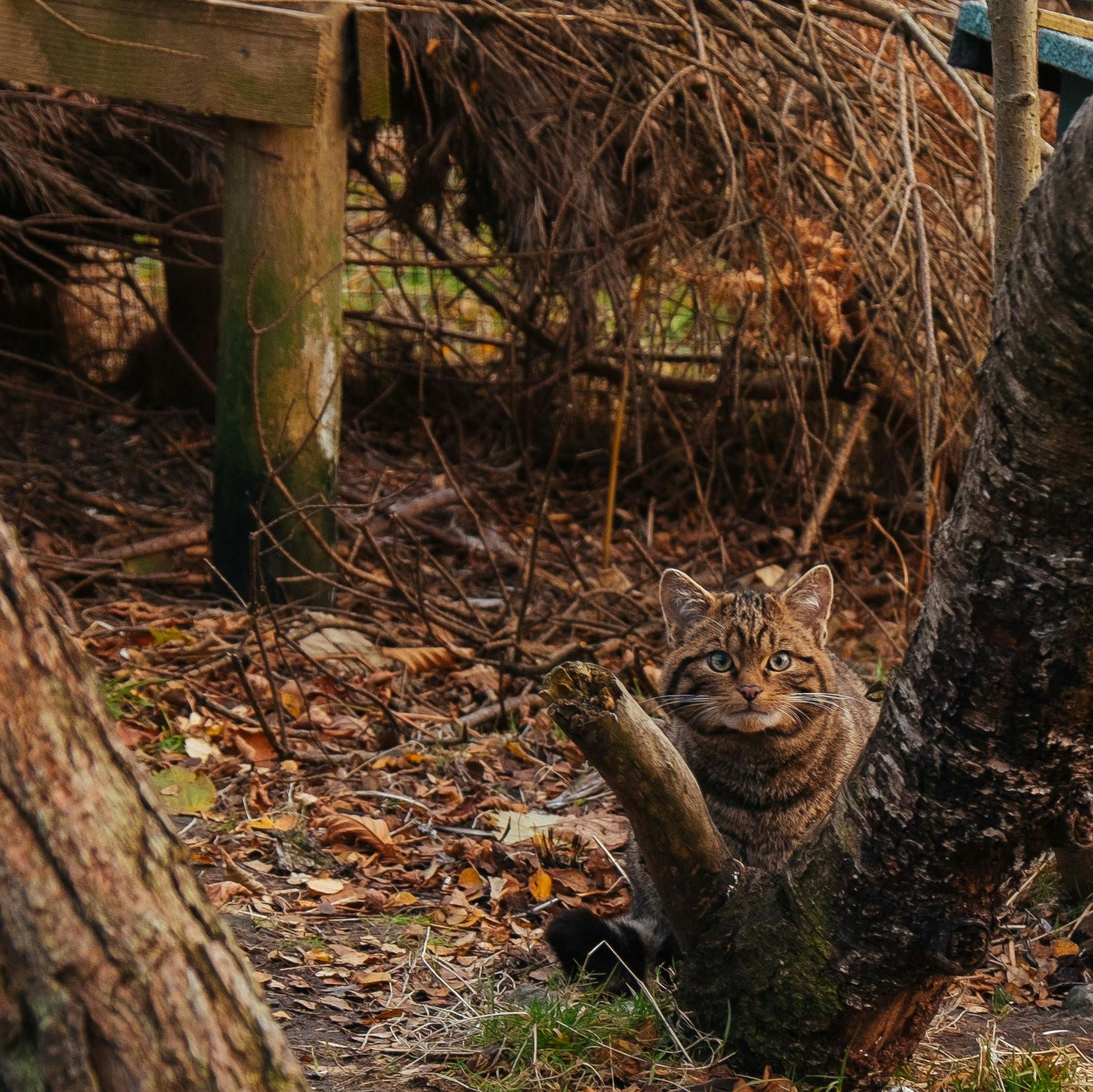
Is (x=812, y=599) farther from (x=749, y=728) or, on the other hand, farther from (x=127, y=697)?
(x=127, y=697)

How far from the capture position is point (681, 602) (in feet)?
13.2

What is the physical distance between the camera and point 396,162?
274 inches

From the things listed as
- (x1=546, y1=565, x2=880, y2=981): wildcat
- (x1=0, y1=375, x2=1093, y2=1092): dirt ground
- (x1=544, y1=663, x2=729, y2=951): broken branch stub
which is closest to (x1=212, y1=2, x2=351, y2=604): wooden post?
(x1=0, y1=375, x2=1093, y2=1092): dirt ground

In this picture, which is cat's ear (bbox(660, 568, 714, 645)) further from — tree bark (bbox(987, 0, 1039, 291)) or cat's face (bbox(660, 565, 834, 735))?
tree bark (bbox(987, 0, 1039, 291))

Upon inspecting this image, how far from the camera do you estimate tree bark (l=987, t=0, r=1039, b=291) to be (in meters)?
2.82

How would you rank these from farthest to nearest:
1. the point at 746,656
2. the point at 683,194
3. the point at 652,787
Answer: the point at 683,194 → the point at 746,656 → the point at 652,787

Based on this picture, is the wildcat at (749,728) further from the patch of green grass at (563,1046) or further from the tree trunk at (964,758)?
the tree trunk at (964,758)

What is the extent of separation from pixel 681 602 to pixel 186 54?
274 centimetres

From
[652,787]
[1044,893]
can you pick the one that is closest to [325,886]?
[652,787]

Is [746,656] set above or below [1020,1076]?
above

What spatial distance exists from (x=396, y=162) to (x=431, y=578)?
2.10 metres

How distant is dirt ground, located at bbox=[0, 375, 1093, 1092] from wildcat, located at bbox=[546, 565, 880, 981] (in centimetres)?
29

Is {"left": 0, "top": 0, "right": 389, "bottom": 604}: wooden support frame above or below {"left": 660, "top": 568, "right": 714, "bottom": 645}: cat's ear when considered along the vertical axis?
above

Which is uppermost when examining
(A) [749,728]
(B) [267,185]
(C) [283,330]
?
(B) [267,185]
